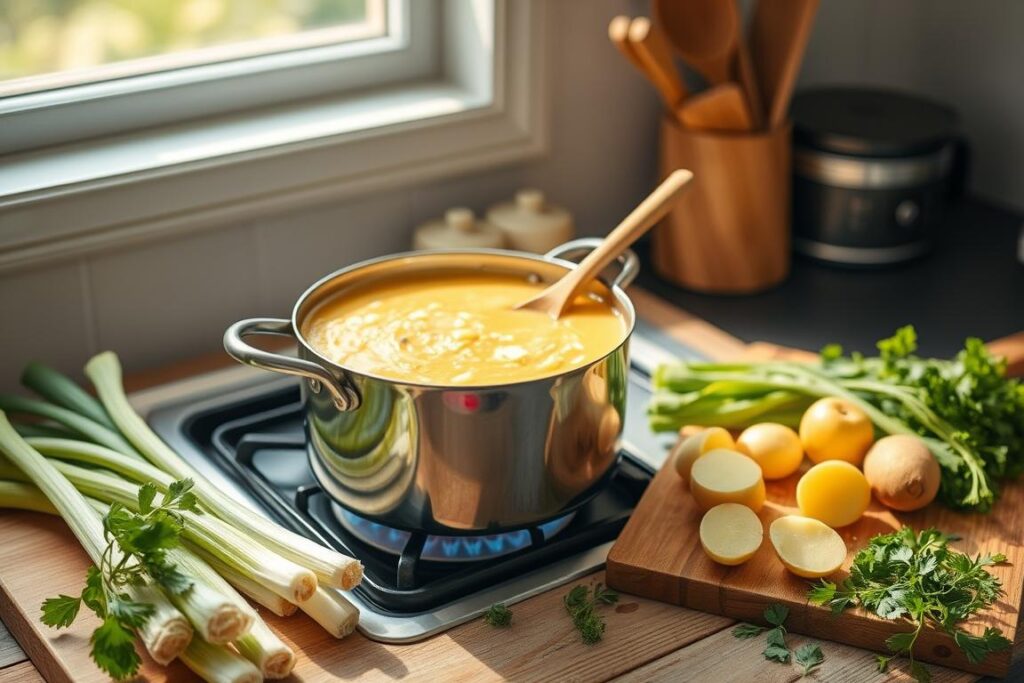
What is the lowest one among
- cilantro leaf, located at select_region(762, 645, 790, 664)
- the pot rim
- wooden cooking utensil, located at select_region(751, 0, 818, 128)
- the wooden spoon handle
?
cilantro leaf, located at select_region(762, 645, 790, 664)

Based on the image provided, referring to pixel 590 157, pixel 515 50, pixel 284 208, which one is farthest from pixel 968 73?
pixel 284 208

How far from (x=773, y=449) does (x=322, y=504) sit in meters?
0.42

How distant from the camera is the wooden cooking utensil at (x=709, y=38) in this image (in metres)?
1.51

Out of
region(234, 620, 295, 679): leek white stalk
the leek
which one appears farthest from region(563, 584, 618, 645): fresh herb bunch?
the leek

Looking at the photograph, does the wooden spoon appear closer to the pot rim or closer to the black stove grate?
the pot rim

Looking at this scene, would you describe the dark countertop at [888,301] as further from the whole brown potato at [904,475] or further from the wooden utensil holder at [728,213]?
the whole brown potato at [904,475]

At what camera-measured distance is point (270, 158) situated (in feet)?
4.54

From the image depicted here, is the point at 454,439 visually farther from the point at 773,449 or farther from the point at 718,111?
the point at 718,111

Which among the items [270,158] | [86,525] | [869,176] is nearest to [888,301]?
[869,176]

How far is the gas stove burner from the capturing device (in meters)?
1.11

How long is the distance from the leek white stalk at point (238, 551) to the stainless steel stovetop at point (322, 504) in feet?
0.19

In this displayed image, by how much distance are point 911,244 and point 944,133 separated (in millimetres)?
146

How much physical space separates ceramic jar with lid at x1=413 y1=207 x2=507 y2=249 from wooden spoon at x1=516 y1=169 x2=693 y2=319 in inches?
10.7

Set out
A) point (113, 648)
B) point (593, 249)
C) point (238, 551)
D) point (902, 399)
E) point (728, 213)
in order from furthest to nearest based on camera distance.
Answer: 1. point (728, 213)
2. point (593, 249)
3. point (902, 399)
4. point (238, 551)
5. point (113, 648)
